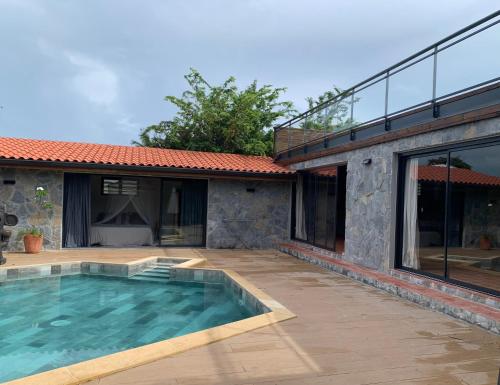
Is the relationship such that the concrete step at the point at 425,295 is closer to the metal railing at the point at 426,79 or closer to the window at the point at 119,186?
the metal railing at the point at 426,79

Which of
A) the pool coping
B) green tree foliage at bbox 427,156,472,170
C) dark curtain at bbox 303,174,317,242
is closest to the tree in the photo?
dark curtain at bbox 303,174,317,242

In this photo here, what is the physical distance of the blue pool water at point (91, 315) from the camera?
5535 millimetres

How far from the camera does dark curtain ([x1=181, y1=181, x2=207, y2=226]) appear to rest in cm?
1380

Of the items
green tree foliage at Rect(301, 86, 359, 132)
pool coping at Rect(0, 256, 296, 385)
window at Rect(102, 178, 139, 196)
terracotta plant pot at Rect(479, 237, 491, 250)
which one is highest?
green tree foliage at Rect(301, 86, 359, 132)

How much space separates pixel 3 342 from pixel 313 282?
552cm

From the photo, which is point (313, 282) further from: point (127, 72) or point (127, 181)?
point (127, 72)

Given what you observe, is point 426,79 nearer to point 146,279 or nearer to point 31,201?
point 146,279

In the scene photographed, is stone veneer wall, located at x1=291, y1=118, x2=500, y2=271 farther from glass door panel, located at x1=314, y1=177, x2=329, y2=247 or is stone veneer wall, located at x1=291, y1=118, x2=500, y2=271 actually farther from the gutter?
the gutter

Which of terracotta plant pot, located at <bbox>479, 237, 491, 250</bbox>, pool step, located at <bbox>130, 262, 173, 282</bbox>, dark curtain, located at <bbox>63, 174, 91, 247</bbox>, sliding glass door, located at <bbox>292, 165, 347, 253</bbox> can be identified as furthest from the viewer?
dark curtain, located at <bbox>63, 174, 91, 247</bbox>

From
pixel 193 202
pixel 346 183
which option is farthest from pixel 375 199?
pixel 193 202

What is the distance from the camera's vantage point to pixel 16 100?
→ 84.6 feet

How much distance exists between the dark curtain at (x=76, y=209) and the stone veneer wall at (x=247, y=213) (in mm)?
3771

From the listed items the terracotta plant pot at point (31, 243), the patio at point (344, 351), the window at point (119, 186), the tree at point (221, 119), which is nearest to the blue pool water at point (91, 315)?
the patio at point (344, 351)

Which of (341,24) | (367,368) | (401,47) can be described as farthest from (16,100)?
(367,368)
